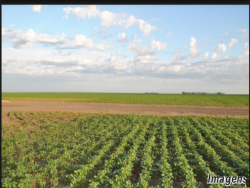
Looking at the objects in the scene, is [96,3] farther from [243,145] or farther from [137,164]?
[243,145]

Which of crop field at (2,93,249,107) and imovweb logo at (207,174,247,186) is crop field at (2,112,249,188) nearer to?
imovweb logo at (207,174,247,186)

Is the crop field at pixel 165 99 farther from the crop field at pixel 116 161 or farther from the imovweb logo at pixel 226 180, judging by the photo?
the imovweb logo at pixel 226 180

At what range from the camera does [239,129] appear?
1491 centimetres

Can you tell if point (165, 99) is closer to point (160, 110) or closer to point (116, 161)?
point (160, 110)

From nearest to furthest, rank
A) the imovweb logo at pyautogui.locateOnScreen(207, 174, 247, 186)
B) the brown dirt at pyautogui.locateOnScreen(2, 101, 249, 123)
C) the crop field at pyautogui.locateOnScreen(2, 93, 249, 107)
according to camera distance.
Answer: the imovweb logo at pyautogui.locateOnScreen(207, 174, 247, 186) < the brown dirt at pyautogui.locateOnScreen(2, 101, 249, 123) < the crop field at pyautogui.locateOnScreen(2, 93, 249, 107)

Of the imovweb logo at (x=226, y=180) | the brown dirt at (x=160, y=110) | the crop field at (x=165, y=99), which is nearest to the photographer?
the imovweb logo at (x=226, y=180)

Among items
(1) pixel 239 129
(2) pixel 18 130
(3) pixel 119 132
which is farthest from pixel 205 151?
(2) pixel 18 130

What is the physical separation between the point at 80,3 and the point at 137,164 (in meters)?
7.53

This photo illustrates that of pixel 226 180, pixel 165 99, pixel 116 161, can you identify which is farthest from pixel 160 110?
pixel 165 99

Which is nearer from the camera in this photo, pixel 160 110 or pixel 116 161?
pixel 116 161

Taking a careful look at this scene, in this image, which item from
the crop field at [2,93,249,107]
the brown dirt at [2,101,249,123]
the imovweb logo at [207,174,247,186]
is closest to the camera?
the imovweb logo at [207,174,247,186]

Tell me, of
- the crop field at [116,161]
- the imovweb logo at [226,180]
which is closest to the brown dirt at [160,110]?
the crop field at [116,161]

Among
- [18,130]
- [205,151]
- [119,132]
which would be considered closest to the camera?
[205,151]

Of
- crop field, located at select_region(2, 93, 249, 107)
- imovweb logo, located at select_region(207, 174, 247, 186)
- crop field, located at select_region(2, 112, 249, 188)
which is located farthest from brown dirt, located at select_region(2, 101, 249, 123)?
imovweb logo, located at select_region(207, 174, 247, 186)
